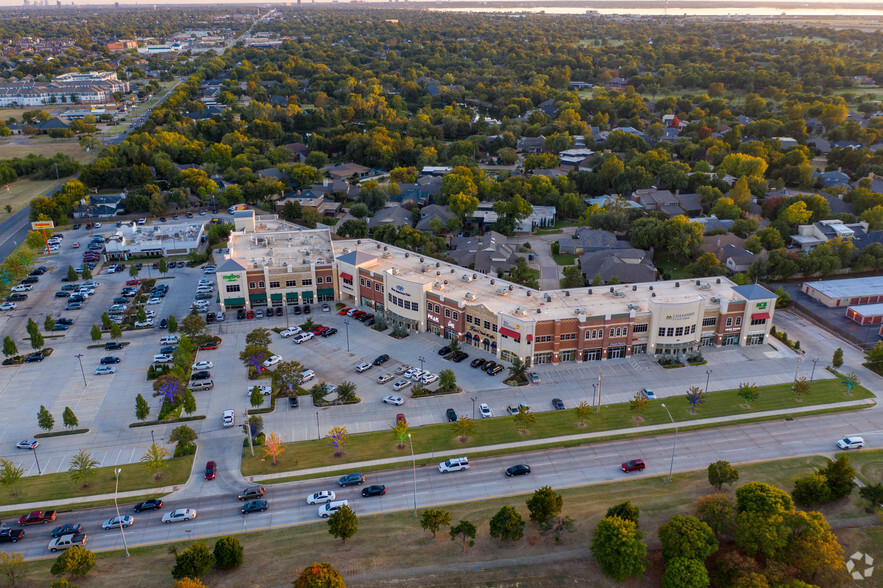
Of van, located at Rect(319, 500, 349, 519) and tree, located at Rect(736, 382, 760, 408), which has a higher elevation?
tree, located at Rect(736, 382, 760, 408)

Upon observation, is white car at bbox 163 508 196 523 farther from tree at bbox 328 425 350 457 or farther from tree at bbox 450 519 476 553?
tree at bbox 450 519 476 553

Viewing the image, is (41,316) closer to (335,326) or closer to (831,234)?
(335,326)

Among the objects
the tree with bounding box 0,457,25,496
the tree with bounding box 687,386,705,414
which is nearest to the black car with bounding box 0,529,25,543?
the tree with bounding box 0,457,25,496

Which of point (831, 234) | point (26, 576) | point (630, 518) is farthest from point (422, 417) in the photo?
point (831, 234)

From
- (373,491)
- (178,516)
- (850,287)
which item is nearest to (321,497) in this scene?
(373,491)

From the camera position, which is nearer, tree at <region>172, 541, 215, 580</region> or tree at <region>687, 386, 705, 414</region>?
→ tree at <region>172, 541, 215, 580</region>

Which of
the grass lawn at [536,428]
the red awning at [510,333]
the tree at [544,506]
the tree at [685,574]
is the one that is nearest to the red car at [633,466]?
the grass lawn at [536,428]
